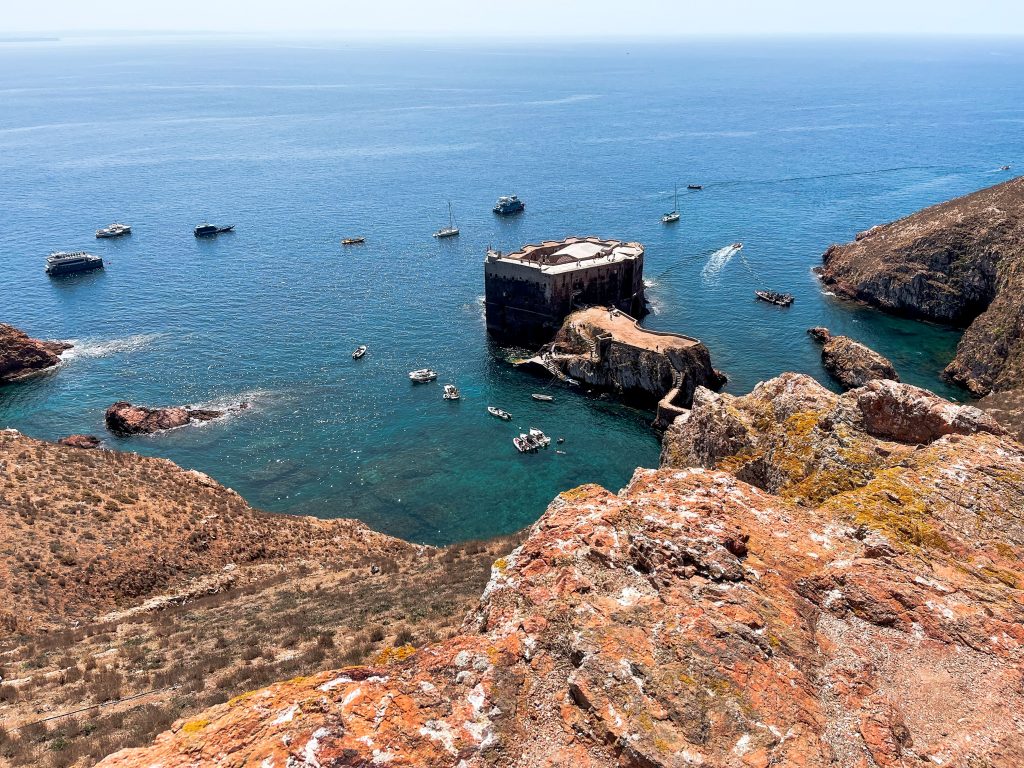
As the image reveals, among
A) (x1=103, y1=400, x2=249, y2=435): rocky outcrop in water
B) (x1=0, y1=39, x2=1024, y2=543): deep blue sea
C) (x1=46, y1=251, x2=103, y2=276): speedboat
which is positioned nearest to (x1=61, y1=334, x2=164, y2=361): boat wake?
(x1=0, y1=39, x2=1024, y2=543): deep blue sea

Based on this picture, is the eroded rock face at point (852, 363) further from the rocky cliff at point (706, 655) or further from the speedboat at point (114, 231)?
the speedboat at point (114, 231)

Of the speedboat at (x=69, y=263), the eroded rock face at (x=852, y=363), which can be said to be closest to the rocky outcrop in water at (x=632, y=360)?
the eroded rock face at (x=852, y=363)

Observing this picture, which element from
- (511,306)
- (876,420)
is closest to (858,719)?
(876,420)

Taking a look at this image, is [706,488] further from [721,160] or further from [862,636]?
[721,160]

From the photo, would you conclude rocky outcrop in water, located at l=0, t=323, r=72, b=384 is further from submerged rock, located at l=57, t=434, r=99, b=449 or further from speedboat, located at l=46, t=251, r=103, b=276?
speedboat, located at l=46, t=251, r=103, b=276

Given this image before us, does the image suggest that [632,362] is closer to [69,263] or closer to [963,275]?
[963,275]

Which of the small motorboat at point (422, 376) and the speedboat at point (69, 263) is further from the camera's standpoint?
the speedboat at point (69, 263)

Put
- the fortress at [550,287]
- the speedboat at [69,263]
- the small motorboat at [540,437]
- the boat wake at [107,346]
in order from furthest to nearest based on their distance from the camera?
the speedboat at [69,263] → the fortress at [550,287] → the boat wake at [107,346] → the small motorboat at [540,437]
